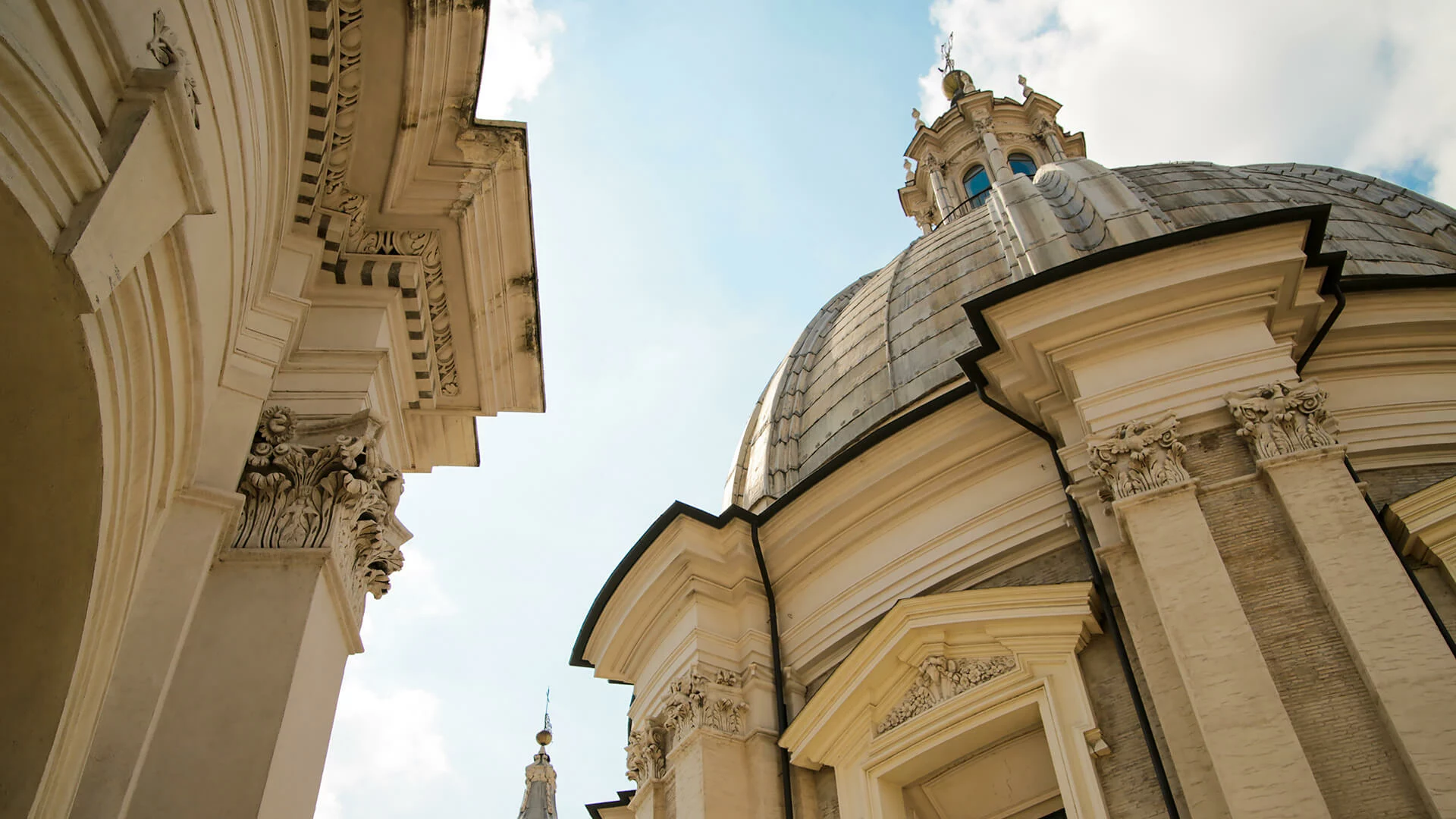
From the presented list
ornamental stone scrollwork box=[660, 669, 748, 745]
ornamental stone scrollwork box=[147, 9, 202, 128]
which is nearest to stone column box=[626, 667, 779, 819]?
ornamental stone scrollwork box=[660, 669, 748, 745]

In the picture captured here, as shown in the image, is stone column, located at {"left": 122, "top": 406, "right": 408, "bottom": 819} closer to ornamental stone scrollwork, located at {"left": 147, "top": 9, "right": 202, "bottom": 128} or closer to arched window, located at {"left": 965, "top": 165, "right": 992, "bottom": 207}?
ornamental stone scrollwork, located at {"left": 147, "top": 9, "right": 202, "bottom": 128}

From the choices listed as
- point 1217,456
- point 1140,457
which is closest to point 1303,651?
point 1217,456

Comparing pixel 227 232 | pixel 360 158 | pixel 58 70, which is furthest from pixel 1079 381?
pixel 58 70

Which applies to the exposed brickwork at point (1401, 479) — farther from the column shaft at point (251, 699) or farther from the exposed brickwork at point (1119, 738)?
the column shaft at point (251, 699)

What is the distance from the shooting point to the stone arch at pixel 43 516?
3.58 m

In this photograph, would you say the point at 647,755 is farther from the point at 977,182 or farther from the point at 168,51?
the point at 977,182

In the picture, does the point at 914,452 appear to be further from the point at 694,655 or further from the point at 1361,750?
the point at 1361,750

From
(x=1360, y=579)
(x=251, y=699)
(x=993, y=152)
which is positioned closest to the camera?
(x=251, y=699)

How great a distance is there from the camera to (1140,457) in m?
8.56

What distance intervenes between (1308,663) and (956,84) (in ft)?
96.1

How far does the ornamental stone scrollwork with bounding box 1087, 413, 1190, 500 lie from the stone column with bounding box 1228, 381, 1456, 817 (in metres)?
0.54

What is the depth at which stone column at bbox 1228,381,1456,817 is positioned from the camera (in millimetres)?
6281

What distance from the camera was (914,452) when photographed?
36.8 feet

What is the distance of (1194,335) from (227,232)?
773 cm
